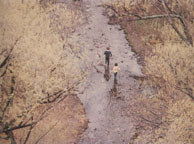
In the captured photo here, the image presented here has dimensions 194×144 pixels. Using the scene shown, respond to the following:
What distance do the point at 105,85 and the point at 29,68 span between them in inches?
199

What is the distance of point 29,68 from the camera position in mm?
13391

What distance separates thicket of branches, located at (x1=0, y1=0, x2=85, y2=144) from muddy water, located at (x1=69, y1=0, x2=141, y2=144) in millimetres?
1170

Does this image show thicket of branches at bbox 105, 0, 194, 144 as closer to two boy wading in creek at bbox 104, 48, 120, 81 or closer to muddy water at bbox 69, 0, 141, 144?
muddy water at bbox 69, 0, 141, 144

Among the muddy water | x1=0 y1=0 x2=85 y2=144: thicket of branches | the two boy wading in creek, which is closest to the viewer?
x1=0 y1=0 x2=85 y2=144: thicket of branches

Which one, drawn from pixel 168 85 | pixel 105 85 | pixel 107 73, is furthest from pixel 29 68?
pixel 168 85

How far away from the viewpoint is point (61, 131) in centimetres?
1379

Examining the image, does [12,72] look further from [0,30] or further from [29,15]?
[29,15]

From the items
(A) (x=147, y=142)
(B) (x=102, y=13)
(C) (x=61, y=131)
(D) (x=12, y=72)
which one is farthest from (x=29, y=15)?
(A) (x=147, y=142)

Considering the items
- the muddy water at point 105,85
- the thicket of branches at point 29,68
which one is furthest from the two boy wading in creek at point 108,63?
the thicket of branches at point 29,68

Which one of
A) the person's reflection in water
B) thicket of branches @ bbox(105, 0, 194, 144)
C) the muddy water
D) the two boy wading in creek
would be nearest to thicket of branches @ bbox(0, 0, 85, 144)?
the muddy water

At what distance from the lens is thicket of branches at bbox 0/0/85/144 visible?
12.3 m

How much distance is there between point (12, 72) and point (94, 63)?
6590 millimetres

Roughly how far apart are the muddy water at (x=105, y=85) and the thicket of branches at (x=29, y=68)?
1170 mm

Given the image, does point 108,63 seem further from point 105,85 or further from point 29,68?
point 29,68
